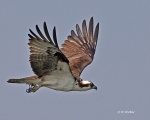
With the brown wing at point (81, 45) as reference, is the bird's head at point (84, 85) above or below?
below

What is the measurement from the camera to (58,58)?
15414 millimetres

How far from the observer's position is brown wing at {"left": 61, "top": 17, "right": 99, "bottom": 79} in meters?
20.3

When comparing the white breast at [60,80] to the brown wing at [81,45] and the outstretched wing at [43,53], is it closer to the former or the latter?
the outstretched wing at [43,53]

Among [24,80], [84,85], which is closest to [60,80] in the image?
[24,80]

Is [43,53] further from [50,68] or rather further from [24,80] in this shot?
[24,80]

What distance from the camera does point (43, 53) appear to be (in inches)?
607

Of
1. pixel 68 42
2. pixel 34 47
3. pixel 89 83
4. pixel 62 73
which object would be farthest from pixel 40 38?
pixel 68 42

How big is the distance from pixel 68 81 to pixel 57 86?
348 mm

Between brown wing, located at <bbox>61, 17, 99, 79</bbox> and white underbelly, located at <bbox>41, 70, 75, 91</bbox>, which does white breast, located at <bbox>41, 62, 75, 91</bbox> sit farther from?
brown wing, located at <bbox>61, 17, 99, 79</bbox>

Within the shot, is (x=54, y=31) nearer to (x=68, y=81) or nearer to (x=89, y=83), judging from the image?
(x=68, y=81)

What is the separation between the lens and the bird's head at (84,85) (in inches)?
665

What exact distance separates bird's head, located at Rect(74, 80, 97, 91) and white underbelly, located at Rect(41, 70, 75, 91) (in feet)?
1.05

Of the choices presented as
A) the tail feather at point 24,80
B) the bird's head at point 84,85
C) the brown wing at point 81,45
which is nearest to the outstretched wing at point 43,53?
the tail feather at point 24,80

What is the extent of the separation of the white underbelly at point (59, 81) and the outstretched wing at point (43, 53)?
0.34m
